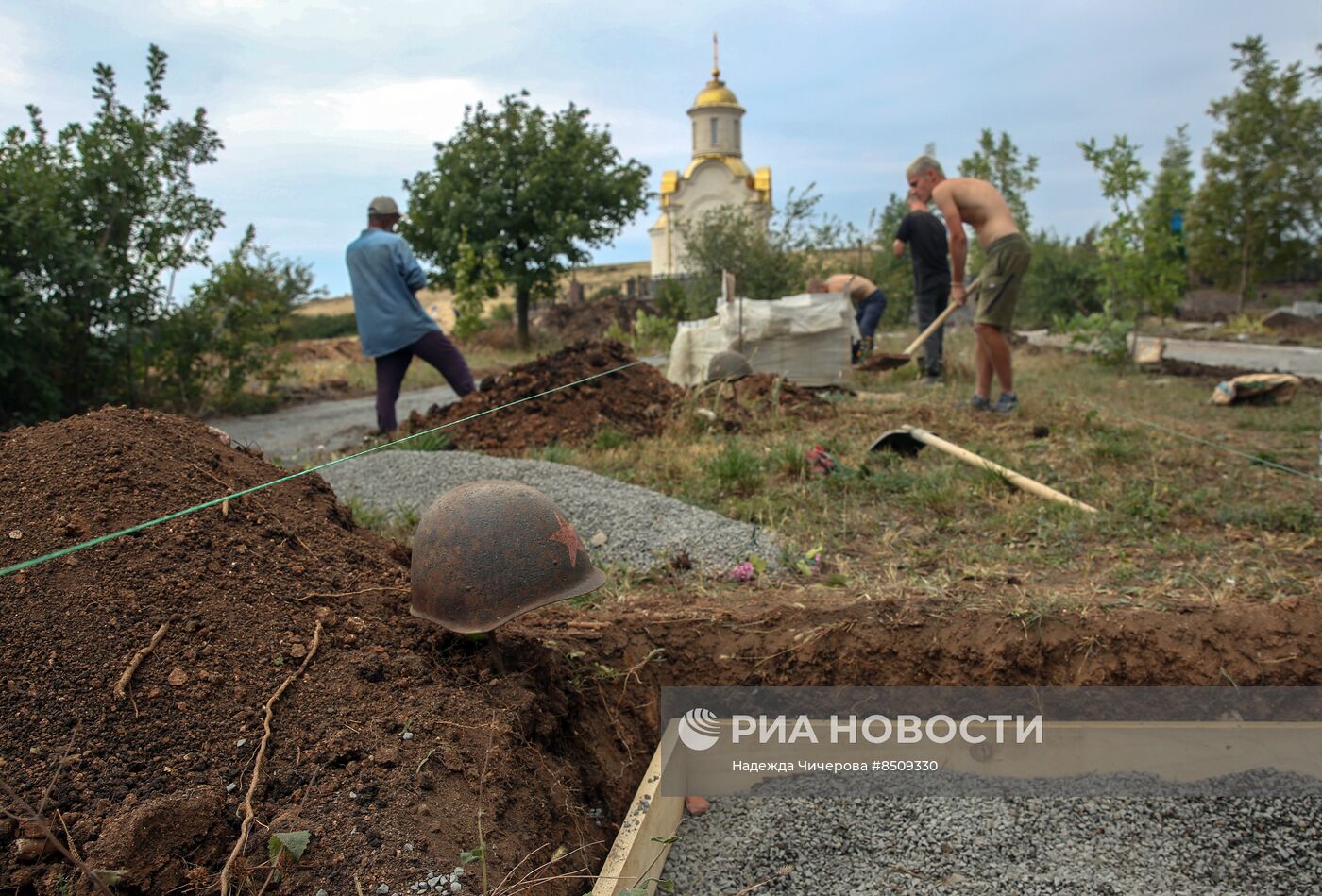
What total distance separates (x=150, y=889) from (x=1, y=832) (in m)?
0.31

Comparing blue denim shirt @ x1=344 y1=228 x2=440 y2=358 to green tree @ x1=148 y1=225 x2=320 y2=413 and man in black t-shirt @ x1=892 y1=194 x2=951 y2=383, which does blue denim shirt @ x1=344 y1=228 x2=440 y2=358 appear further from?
man in black t-shirt @ x1=892 y1=194 x2=951 y2=383

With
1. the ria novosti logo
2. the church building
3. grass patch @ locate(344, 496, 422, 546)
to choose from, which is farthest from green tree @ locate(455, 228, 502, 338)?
the church building

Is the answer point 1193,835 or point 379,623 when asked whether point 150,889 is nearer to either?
point 379,623

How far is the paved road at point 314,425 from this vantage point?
25.9 feet

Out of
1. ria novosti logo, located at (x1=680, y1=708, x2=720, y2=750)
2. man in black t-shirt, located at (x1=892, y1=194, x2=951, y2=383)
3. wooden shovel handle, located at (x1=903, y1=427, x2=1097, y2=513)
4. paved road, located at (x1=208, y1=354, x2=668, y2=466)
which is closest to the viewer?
ria novosti logo, located at (x1=680, y1=708, x2=720, y2=750)

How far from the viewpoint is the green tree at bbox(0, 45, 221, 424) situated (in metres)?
7.78

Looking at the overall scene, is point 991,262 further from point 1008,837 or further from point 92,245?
point 92,245

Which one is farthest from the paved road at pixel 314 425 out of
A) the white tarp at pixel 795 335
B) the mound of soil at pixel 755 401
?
the white tarp at pixel 795 335

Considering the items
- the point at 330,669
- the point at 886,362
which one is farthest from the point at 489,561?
the point at 886,362

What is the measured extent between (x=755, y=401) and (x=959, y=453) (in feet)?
8.35

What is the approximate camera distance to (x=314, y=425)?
9789 mm

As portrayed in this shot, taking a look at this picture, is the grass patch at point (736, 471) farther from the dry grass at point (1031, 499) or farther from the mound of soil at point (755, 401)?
the mound of soil at point (755, 401)

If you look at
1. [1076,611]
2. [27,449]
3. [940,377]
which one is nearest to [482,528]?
[27,449]

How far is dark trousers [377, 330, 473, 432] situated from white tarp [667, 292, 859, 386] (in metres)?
2.93
